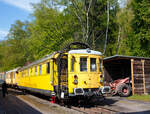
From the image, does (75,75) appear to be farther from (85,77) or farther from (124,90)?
(124,90)

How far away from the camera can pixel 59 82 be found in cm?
1121

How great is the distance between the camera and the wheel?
15601 mm

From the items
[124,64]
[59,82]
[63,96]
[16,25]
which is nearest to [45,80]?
[59,82]

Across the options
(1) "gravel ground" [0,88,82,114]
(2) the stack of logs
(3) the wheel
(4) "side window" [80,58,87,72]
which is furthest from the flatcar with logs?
(2) the stack of logs

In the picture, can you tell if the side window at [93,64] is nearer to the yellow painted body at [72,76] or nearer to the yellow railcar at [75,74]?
the yellow railcar at [75,74]

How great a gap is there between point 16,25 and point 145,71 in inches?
1651

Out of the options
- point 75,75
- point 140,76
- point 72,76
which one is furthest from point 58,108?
point 140,76

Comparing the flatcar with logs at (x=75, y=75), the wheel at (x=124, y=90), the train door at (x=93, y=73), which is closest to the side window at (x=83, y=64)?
the flatcar with logs at (x=75, y=75)

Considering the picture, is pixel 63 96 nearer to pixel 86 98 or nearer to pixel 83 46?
pixel 86 98

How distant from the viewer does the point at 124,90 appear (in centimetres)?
1602

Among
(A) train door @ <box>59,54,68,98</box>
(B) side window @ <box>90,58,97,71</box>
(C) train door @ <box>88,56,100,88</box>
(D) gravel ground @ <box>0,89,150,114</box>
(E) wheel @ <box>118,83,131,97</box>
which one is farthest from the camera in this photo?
(E) wheel @ <box>118,83,131,97</box>

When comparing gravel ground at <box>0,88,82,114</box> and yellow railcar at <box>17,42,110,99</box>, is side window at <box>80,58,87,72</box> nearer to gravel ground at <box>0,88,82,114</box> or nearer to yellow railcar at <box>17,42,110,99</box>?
yellow railcar at <box>17,42,110,99</box>

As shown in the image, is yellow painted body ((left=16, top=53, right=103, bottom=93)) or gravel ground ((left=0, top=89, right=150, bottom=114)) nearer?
gravel ground ((left=0, top=89, right=150, bottom=114))

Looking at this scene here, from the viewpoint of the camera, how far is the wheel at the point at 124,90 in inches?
614
